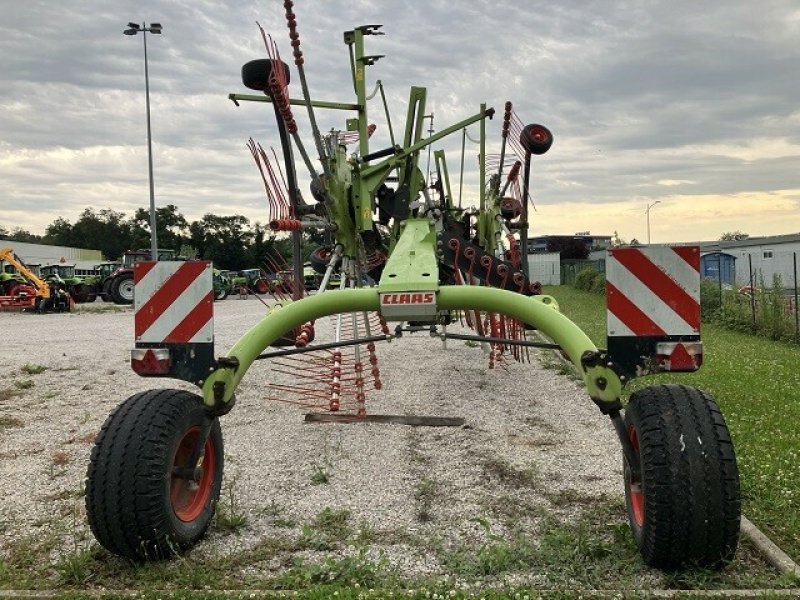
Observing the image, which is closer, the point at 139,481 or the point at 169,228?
the point at 139,481

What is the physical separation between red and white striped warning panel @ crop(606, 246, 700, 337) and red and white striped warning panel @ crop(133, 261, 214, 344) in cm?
195

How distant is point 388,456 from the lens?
16.9 ft

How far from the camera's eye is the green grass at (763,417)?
3818 mm

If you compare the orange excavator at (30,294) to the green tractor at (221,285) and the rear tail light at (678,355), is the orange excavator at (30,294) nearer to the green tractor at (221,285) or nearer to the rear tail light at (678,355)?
the green tractor at (221,285)

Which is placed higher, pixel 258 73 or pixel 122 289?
pixel 258 73

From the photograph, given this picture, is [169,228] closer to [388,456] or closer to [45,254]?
[45,254]

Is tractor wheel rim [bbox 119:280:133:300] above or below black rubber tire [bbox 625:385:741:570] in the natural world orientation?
above

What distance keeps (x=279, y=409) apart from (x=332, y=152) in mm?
2388

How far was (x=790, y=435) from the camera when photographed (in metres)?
5.39

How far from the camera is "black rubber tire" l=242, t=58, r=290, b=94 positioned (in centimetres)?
578

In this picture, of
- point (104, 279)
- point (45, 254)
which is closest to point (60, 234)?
point (45, 254)

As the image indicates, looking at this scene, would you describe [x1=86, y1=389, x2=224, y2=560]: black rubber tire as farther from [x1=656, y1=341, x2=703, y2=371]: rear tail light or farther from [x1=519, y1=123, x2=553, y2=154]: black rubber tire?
[x1=519, y1=123, x2=553, y2=154]: black rubber tire

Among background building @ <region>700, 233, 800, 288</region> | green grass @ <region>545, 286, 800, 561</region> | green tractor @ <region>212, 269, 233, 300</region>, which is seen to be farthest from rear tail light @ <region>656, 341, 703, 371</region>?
green tractor @ <region>212, 269, 233, 300</region>

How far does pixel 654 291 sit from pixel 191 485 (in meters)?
2.38
